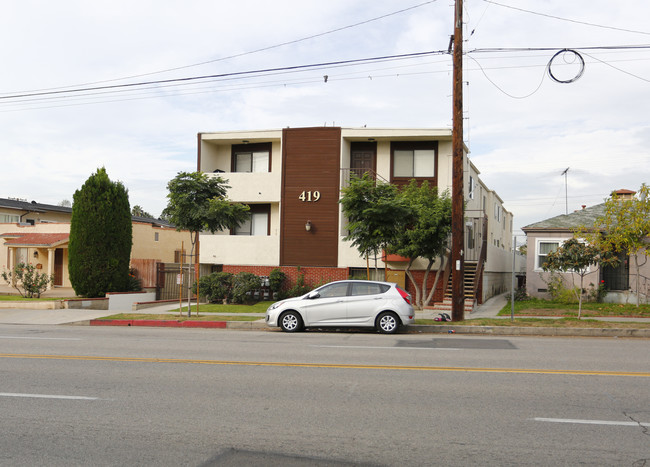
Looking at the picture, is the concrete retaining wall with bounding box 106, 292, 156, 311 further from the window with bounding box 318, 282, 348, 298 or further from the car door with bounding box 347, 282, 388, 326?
the car door with bounding box 347, 282, 388, 326

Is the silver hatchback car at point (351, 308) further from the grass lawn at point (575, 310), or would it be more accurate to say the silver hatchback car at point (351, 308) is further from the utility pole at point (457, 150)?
the grass lawn at point (575, 310)

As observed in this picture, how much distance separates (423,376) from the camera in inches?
371

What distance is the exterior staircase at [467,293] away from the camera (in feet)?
72.7

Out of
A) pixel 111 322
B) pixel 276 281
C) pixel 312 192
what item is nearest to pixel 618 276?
pixel 312 192

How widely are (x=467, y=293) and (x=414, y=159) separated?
6700mm

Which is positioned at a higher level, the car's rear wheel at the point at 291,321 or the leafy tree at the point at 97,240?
the leafy tree at the point at 97,240

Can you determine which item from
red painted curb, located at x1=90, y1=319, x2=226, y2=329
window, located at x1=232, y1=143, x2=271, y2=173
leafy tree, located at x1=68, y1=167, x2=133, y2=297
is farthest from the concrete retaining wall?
window, located at x1=232, y1=143, x2=271, y2=173

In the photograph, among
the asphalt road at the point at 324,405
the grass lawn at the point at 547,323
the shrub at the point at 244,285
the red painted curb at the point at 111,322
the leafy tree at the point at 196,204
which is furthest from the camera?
the shrub at the point at 244,285

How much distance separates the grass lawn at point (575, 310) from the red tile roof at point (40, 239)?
71.2 feet

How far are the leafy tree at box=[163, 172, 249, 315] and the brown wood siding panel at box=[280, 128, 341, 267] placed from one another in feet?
24.0

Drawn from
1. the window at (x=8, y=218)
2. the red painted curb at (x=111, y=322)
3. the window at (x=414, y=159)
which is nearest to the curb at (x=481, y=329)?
the red painted curb at (x=111, y=322)

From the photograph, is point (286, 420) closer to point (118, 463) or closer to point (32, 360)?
point (118, 463)

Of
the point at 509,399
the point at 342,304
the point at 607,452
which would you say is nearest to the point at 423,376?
the point at 509,399

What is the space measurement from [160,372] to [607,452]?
6.91m
